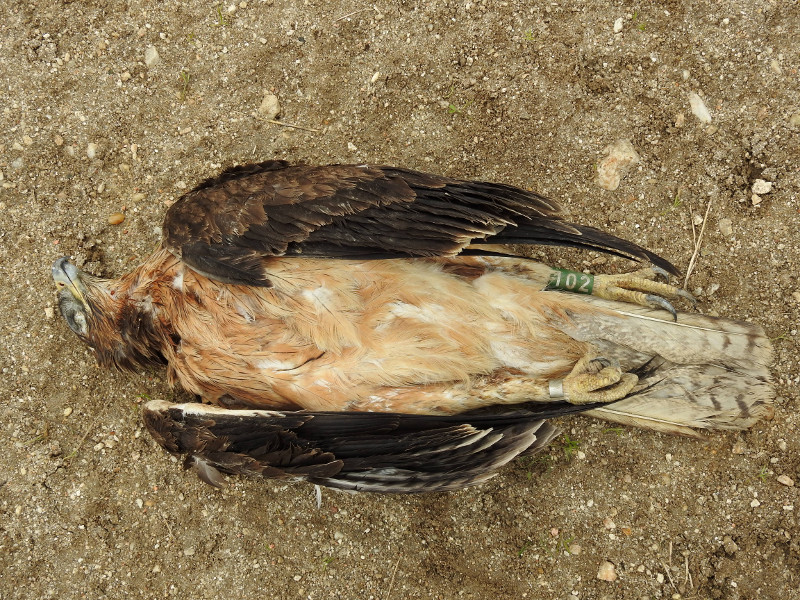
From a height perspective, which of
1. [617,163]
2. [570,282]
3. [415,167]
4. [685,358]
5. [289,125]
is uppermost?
[289,125]

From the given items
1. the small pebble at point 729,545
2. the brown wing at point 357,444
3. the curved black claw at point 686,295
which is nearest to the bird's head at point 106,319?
the brown wing at point 357,444

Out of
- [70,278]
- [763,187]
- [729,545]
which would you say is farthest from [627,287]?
[70,278]

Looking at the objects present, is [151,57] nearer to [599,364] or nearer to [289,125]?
[289,125]

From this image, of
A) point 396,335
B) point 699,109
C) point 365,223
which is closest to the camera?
point 365,223

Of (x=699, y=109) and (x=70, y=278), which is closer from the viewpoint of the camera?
(x=70, y=278)

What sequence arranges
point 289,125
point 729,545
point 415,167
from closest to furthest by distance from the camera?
point 729,545, point 415,167, point 289,125

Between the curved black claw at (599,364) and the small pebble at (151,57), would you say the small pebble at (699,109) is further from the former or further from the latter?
the small pebble at (151,57)

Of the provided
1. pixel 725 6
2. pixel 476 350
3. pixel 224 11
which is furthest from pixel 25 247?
pixel 725 6
